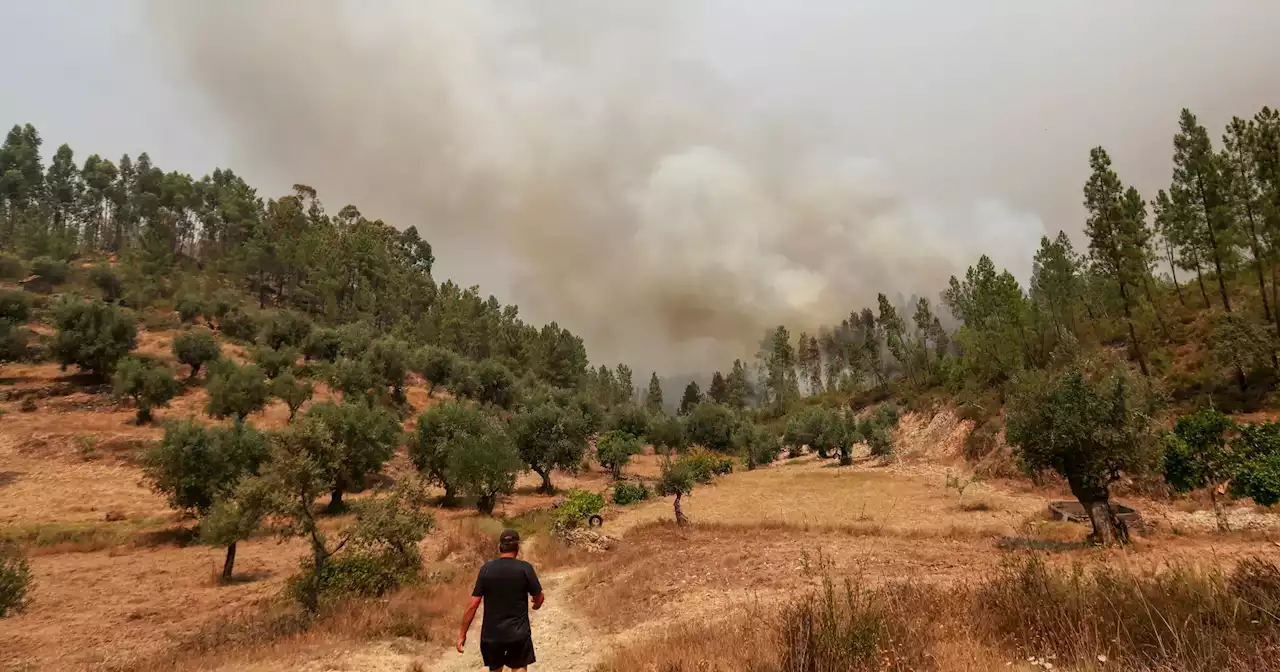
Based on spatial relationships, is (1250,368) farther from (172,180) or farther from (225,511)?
(172,180)

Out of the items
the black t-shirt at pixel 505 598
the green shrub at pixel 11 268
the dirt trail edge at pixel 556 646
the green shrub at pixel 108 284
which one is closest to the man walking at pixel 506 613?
the black t-shirt at pixel 505 598

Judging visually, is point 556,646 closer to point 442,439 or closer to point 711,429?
point 442,439

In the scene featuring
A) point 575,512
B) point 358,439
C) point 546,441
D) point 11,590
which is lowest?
point 575,512

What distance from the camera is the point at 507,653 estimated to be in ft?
25.9

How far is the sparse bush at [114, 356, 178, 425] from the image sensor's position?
5322cm

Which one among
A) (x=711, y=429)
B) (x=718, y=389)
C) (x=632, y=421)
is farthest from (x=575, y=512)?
(x=718, y=389)

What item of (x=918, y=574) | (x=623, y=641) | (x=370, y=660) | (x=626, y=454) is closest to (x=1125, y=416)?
(x=918, y=574)

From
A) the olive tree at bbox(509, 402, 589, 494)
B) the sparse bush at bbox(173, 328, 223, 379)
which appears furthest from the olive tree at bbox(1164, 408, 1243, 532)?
the sparse bush at bbox(173, 328, 223, 379)

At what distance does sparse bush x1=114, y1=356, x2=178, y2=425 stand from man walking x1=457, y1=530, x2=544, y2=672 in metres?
64.7

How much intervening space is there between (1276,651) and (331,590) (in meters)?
22.3

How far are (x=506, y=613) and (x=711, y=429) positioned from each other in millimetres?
91571

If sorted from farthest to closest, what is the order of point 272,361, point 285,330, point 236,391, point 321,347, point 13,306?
point 285,330, point 321,347, point 272,361, point 13,306, point 236,391

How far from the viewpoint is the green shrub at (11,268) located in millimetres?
84812

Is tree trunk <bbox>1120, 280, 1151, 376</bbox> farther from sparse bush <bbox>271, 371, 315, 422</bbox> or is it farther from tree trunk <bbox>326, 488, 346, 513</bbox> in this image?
sparse bush <bbox>271, 371, 315, 422</bbox>
